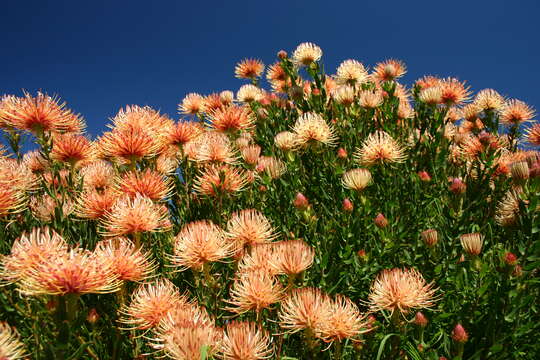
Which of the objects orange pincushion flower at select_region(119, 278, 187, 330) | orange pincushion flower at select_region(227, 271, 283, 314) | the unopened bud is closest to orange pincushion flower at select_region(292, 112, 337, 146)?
the unopened bud

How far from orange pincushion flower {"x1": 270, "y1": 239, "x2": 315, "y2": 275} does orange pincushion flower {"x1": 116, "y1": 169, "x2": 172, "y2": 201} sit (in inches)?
32.4

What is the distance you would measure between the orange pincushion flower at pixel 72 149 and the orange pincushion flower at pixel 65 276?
56.4 inches

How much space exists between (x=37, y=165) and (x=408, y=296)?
9.78 feet

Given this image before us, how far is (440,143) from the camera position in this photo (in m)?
3.56

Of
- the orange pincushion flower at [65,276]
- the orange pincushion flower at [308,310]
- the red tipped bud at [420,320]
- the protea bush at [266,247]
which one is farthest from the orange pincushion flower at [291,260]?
the orange pincushion flower at [65,276]

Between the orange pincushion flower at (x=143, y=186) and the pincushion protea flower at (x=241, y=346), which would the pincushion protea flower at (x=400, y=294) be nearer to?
the pincushion protea flower at (x=241, y=346)

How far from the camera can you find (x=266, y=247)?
1.79m

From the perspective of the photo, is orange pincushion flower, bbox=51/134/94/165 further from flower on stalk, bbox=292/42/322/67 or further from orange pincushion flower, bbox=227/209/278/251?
flower on stalk, bbox=292/42/322/67

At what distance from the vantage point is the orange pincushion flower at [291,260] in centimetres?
169

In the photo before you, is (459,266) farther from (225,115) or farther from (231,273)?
(225,115)

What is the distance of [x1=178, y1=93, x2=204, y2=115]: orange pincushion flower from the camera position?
16.0ft

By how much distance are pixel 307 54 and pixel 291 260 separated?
3.19m

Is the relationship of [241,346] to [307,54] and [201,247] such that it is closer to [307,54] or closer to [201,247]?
[201,247]

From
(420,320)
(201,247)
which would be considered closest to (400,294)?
(420,320)
